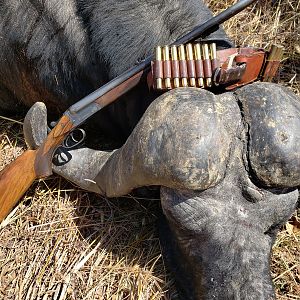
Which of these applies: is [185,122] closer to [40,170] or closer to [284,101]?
[284,101]

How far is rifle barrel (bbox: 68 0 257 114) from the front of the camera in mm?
2256

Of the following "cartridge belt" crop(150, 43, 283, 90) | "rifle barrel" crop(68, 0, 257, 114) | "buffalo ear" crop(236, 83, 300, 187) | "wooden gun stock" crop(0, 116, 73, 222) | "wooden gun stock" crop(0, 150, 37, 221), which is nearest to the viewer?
"buffalo ear" crop(236, 83, 300, 187)

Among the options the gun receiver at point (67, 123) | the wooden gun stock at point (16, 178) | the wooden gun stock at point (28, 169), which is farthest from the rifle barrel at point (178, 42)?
the wooden gun stock at point (16, 178)

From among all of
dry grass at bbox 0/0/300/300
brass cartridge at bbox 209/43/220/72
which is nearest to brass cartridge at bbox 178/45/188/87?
brass cartridge at bbox 209/43/220/72

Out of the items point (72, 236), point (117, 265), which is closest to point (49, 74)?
point (72, 236)

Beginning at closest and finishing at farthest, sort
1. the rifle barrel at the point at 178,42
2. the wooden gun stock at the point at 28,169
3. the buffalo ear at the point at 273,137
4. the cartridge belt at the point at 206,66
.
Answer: the buffalo ear at the point at 273,137, the cartridge belt at the point at 206,66, the rifle barrel at the point at 178,42, the wooden gun stock at the point at 28,169

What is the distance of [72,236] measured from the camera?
2.70m

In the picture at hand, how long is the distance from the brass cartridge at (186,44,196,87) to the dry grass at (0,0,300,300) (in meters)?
0.72

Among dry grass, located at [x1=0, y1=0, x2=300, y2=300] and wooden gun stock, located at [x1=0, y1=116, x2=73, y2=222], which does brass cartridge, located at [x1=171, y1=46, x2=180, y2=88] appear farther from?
dry grass, located at [x1=0, y1=0, x2=300, y2=300]

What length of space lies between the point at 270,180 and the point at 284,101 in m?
0.28

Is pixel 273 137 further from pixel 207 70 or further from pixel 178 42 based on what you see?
pixel 178 42

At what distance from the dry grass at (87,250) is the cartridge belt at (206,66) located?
71 cm

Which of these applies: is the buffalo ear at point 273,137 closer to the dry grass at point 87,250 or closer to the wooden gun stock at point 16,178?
the dry grass at point 87,250

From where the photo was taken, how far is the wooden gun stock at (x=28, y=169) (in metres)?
2.43
